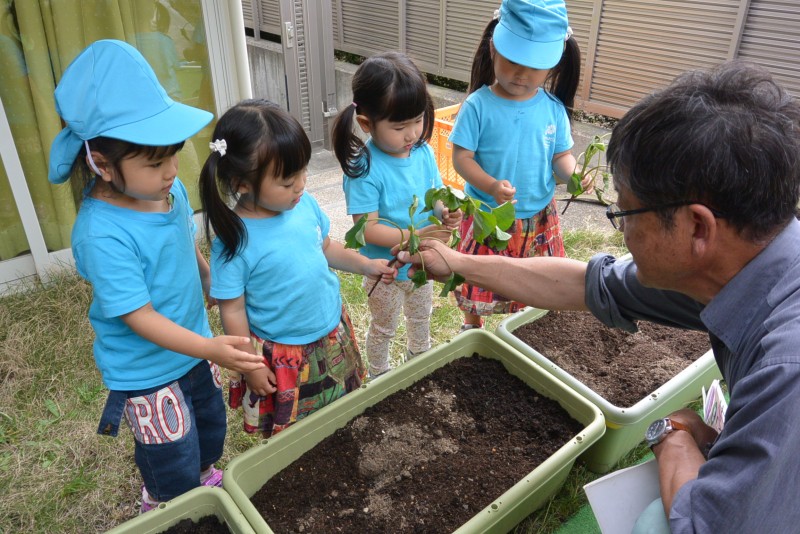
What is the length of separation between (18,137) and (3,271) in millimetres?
776

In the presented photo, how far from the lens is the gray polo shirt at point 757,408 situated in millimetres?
985

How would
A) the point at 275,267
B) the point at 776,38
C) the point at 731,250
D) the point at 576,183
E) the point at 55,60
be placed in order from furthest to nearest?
the point at 776,38 < the point at 55,60 < the point at 576,183 < the point at 275,267 < the point at 731,250

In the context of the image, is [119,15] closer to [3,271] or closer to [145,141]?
[3,271]

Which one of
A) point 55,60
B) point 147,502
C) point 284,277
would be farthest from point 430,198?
point 55,60

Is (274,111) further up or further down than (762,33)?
further up

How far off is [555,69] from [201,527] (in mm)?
2298

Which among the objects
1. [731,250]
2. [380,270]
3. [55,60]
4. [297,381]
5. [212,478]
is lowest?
[212,478]

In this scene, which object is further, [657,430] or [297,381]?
[297,381]

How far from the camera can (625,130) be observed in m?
1.24

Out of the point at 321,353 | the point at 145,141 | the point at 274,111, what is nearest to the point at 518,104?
the point at 274,111

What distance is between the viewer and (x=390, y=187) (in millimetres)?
2207

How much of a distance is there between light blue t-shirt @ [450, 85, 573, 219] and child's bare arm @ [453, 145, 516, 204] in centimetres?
4

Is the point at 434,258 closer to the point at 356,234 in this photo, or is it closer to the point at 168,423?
the point at 356,234

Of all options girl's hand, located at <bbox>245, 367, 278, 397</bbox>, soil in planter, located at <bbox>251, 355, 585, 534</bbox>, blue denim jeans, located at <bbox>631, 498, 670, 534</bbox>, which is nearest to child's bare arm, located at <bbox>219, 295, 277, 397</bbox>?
girl's hand, located at <bbox>245, 367, 278, 397</bbox>
